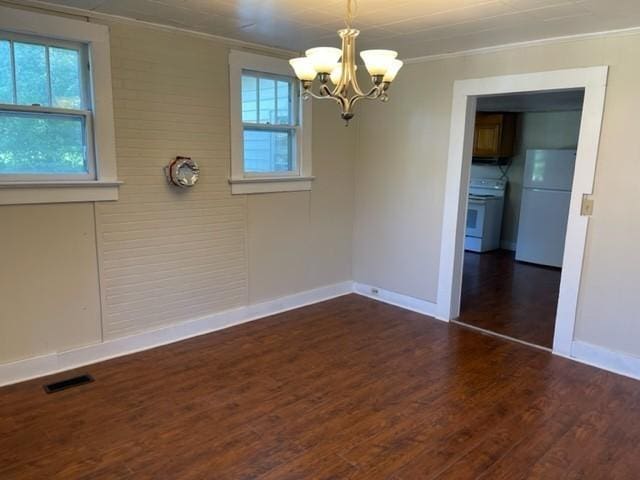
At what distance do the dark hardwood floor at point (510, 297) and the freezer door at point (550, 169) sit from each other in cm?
113

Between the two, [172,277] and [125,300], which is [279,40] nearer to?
[172,277]

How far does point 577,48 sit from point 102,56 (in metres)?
3.29

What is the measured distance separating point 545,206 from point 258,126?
4332mm

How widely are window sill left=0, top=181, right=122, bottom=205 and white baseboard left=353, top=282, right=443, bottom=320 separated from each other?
2750mm

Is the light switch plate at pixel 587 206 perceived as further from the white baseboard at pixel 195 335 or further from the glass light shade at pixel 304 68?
the glass light shade at pixel 304 68

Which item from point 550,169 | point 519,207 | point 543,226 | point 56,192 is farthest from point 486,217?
point 56,192

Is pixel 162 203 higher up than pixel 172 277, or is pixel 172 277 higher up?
pixel 162 203

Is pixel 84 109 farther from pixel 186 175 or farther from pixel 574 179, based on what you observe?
pixel 574 179

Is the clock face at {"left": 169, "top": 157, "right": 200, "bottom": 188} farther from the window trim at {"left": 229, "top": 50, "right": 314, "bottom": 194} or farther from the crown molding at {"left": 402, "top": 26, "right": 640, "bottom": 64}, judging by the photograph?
the crown molding at {"left": 402, "top": 26, "right": 640, "bottom": 64}

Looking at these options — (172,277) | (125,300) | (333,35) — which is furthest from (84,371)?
(333,35)

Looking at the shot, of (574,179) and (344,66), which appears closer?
(344,66)

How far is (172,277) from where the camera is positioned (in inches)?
147

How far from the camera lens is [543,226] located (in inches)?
253

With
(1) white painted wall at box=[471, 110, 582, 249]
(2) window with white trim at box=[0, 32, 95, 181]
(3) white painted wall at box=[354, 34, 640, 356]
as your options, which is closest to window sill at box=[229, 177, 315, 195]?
(3) white painted wall at box=[354, 34, 640, 356]
